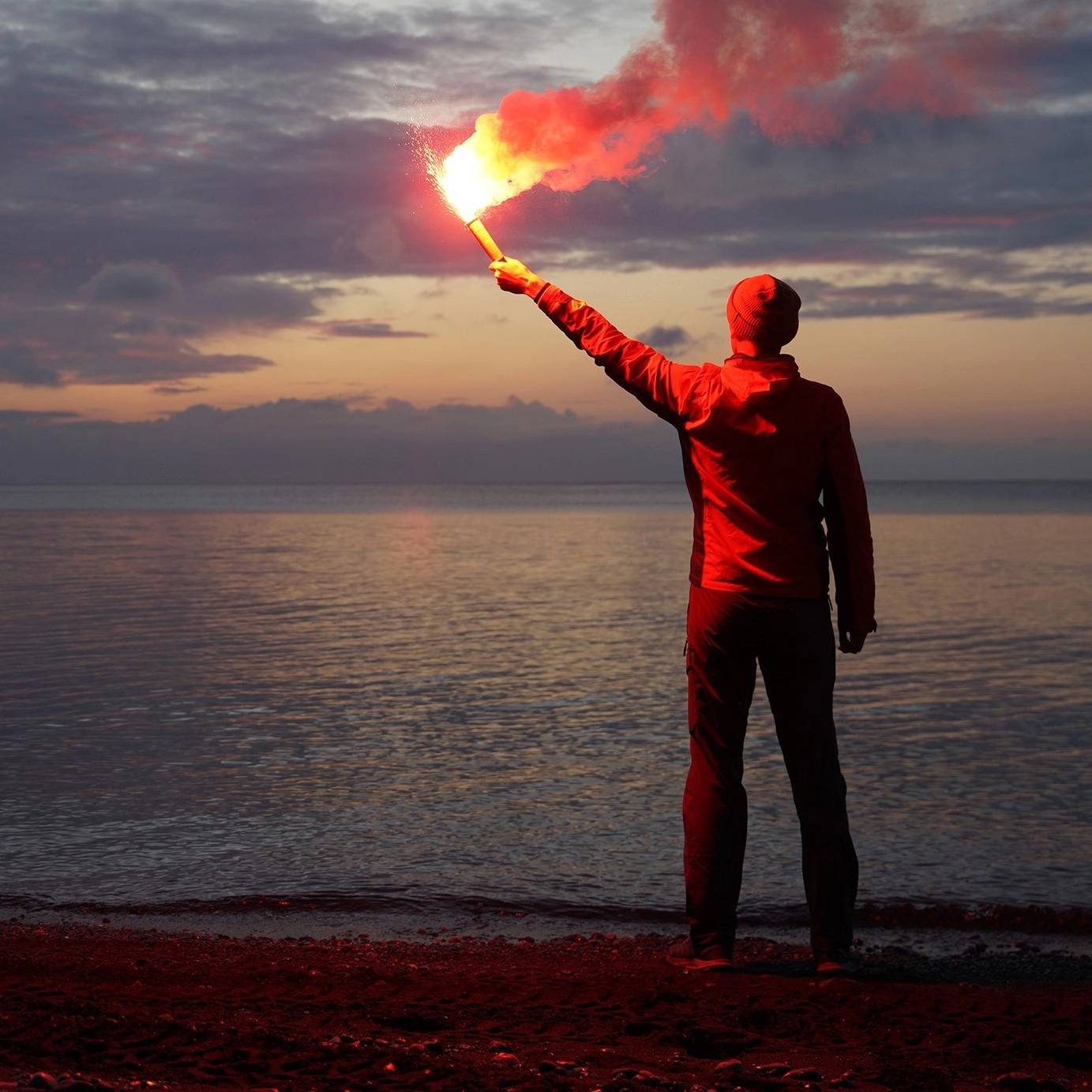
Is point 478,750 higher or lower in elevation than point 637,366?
lower

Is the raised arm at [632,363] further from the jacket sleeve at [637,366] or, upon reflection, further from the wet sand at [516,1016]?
the wet sand at [516,1016]

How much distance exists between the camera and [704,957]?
5113 millimetres

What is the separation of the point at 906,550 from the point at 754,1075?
33208mm

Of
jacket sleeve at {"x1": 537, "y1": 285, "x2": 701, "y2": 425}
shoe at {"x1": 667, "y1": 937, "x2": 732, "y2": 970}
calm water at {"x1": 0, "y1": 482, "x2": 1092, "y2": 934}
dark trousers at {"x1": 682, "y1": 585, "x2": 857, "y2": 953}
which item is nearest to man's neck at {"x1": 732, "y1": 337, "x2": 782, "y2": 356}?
jacket sleeve at {"x1": 537, "y1": 285, "x2": 701, "y2": 425}

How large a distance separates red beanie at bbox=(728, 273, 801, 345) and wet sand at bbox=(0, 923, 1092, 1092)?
95.9 inches

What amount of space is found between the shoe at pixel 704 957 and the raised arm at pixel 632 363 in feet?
6.68

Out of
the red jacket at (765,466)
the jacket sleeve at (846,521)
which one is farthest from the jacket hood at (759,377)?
the jacket sleeve at (846,521)

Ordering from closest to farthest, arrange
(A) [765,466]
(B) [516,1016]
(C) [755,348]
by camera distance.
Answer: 1. (B) [516,1016]
2. (A) [765,466]
3. (C) [755,348]

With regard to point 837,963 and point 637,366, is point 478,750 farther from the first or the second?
point 637,366

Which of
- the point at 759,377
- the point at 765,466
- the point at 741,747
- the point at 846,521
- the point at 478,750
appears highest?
the point at 759,377

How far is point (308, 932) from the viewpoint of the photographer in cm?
582

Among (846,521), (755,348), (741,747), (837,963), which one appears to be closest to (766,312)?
(755,348)

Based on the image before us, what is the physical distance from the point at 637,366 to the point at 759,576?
923 millimetres

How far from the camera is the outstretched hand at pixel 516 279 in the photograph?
5.32m
